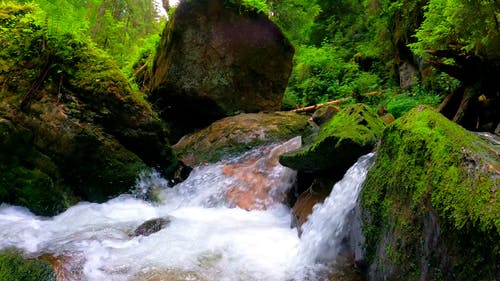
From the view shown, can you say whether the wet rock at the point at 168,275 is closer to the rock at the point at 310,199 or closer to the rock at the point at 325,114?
the rock at the point at 310,199

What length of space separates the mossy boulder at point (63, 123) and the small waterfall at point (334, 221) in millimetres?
3394

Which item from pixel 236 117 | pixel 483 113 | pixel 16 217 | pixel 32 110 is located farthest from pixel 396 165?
pixel 236 117

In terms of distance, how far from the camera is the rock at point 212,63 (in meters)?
9.77

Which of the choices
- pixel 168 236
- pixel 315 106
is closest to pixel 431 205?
pixel 168 236

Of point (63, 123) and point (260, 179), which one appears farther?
point (260, 179)

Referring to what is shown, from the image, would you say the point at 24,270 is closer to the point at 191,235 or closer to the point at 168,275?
the point at 168,275

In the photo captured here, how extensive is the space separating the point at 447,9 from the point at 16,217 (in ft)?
19.8

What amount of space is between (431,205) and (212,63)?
25.7 ft

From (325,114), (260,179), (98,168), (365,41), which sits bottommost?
(98,168)

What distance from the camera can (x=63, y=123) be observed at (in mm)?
6051

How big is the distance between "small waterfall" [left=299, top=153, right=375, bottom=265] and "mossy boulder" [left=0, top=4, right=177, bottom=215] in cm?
339

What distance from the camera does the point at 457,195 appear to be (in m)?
2.45

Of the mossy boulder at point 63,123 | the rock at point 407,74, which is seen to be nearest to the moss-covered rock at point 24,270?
the mossy boulder at point 63,123

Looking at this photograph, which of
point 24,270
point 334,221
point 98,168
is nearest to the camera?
point 24,270
